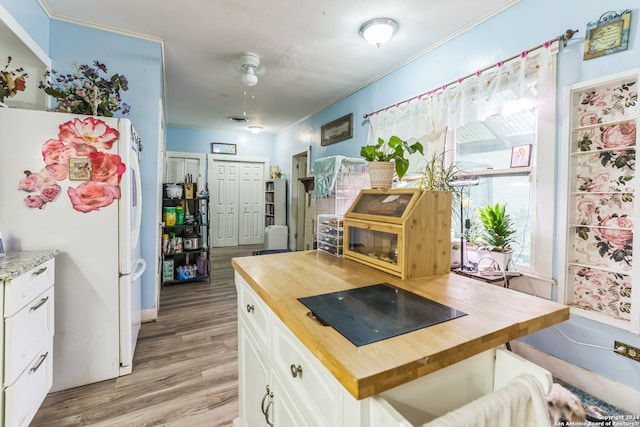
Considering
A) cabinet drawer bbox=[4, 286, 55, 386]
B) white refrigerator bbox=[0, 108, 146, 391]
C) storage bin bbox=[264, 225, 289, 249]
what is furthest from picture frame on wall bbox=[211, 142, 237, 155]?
cabinet drawer bbox=[4, 286, 55, 386]

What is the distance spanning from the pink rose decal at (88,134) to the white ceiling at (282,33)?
1.09m

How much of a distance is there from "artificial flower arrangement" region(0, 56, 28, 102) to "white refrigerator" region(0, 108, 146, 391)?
27 cm

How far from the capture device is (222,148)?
6.45 metres

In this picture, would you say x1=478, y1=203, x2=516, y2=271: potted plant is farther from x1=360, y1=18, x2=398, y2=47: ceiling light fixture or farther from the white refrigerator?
the white refrigerator

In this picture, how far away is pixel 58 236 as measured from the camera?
5.92 feet

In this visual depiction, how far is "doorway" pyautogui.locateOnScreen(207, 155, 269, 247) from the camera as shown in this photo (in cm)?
643

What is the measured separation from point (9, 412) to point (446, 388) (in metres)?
1.89

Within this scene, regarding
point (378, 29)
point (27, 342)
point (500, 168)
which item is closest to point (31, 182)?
point (27, 342)

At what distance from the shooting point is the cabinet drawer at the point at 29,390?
4.39ft


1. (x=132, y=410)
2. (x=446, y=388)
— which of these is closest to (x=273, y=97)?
(x=132, y=410)

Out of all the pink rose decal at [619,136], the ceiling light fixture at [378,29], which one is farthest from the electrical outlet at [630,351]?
the ceiling light fixture at [378,29]

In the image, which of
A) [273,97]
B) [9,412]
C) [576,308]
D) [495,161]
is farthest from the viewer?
[273,97]

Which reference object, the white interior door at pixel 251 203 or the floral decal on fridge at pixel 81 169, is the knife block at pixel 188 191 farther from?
the white interior door at pixel 251 203

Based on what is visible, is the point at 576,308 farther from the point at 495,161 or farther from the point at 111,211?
the point at 111,211
